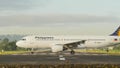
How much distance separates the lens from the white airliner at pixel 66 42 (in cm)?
6100

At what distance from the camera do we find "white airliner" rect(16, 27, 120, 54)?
61000 mm

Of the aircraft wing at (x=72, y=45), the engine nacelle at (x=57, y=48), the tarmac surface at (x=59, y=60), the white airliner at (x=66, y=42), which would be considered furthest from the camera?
the white airliner at (x=66, y=42)

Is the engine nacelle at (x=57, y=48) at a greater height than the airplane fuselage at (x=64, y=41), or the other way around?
the airplane fuselage at (x=64, y=41)

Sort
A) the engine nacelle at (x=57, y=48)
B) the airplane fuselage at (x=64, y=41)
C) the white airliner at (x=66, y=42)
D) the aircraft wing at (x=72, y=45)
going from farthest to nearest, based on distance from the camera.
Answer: the airplane fuselage at (x=64, y=41) → the white airliner at (x=66, y=42) → the aircraft wing at (x=72, y=45) → the engine nacelle at (x=57, y=48)

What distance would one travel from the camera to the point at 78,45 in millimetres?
62188

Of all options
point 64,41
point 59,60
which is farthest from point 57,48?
point 59,60

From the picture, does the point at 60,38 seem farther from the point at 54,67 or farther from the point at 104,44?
the point at 54,67

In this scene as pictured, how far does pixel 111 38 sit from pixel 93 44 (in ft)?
13.9

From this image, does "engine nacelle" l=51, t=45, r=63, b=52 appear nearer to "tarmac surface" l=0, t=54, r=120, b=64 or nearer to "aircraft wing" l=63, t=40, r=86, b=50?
"aircraft wing" l=63, t=40, r=86, b=50

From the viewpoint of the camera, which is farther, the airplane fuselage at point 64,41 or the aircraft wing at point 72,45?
the airplane fuselage at point 64,41

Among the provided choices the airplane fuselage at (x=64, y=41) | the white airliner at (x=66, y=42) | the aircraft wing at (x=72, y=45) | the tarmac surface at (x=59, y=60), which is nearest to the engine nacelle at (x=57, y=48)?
the white airliner at (x=66, y=42)

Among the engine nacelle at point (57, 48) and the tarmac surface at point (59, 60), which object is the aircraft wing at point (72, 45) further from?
the tarmac surface at point (59, 60)

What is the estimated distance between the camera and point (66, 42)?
205 feet

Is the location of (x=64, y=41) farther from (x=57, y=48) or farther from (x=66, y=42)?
(x=57, y=48)
